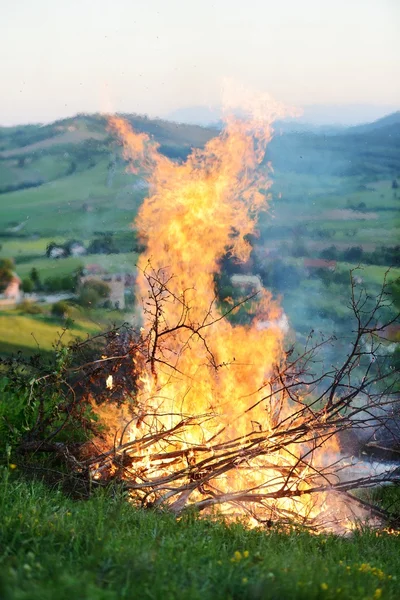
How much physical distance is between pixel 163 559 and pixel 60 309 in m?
7.40

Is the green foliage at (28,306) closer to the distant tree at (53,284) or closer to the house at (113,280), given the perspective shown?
the distant tree at (53,284)

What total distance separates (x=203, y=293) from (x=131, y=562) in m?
4.52

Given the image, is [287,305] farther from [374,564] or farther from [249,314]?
[374,564]

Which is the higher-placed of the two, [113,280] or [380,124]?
[380,124]

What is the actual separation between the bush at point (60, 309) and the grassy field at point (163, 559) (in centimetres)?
579

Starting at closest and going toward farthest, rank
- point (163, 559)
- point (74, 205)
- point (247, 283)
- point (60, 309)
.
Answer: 1. point (163, 559)
2. point (247, 283)
3. point (74, 205)
4. point (60, 309)

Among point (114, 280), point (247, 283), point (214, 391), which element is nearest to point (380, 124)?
point (247, 283)

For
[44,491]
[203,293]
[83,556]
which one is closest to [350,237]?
[203,293]

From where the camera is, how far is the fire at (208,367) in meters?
5.76

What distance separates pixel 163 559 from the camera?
11.8 feet

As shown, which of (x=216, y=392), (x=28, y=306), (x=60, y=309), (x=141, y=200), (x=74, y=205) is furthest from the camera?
(x=28, y=306)

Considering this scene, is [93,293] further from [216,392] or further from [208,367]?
[216,392]

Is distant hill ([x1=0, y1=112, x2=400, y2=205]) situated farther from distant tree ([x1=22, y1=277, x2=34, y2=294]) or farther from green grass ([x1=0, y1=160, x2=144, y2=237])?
distant tree ([x1=22, y1=277, x2=34, y2=294])

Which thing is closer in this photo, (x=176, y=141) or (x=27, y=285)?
(x=176, y=141)
